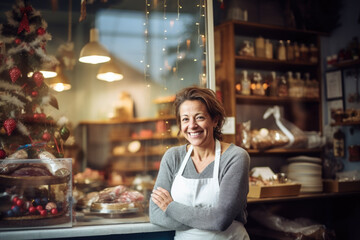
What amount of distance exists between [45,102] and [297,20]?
3.14 m

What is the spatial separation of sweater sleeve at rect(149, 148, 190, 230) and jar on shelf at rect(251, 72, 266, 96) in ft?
6.58

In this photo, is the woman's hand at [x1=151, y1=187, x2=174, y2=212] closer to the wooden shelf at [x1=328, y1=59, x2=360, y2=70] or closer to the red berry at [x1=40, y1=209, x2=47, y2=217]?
the red berry at [x1=40, y1=209, x2=47, y2=217]

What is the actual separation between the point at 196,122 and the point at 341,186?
93.4 inches

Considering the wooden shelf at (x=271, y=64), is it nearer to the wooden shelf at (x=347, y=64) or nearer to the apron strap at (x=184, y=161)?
the wooden shelf at (x=347, y=64)

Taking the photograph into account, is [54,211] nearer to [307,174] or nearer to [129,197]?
[129,197]

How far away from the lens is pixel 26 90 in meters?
2.74

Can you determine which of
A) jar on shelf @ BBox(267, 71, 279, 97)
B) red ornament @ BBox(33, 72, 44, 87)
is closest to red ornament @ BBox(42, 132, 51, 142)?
red ornament @ BBox(33, 72, 44, 87)

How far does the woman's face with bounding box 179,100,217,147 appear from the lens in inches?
93.7

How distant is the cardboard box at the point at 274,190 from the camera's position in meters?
3.56

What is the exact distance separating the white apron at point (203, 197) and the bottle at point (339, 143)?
2.60 metres

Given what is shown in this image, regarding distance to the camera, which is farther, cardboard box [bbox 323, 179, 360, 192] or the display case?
cardboard box [bbox 323, 179, 360, 192]

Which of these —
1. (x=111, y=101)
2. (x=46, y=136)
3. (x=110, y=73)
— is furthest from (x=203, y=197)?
(x=111, y=101)

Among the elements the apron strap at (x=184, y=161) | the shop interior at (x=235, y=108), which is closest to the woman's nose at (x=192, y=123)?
the apron strap at (x=184, y=161)

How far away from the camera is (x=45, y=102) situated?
9.17 ft
